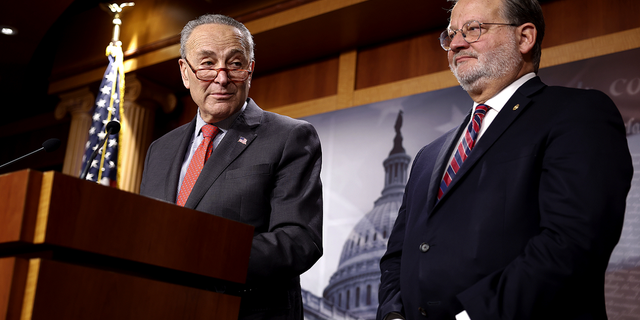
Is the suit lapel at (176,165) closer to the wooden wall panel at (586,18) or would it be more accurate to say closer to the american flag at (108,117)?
the wooden wall panel at (586,18)

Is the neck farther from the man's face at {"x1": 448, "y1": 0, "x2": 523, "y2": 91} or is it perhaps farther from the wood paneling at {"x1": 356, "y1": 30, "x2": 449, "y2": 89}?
the wood paneling at {"x1": 356, "y1": 30, "x2": 449, "y2": 89}

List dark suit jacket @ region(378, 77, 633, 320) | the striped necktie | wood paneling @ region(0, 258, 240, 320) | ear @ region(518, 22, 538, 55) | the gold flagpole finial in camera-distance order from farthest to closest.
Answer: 1. the gold flagpole finial
2. ear @ region(518, 22, 538, 55)
3. the striped necktie
4. dark suit jacket @ region(378, 77, 633, 320)
5. wood paneling @ region(0, 258, 240, 320)

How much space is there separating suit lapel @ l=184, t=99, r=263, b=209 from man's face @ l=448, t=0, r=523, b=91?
630 millimetres

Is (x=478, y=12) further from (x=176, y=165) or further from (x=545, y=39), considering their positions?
(x=545, y=39)

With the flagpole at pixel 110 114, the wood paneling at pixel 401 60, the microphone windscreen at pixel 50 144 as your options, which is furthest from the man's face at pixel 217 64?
the flagpole at pixel 110 114

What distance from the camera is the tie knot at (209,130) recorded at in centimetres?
194

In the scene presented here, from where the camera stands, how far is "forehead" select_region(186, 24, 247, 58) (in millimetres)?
1998

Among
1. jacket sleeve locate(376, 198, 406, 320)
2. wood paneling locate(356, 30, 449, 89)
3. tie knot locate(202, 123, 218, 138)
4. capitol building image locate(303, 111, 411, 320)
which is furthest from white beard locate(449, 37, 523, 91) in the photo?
wood paneling locate(356, 30, 449, 89)

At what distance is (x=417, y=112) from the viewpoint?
4613 mm

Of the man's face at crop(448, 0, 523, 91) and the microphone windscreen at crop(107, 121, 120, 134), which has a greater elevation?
the man's face at crop(448, 0, 523, 91)

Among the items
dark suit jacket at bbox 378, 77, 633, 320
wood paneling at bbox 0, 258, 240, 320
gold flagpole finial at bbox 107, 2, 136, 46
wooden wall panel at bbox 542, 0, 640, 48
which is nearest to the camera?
wood paneling at bbox 0, 258, 240, 320

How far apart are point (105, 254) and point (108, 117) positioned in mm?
4718

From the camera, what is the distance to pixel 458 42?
1.80 m

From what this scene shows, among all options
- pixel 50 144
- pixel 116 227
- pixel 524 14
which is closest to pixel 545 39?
pixel 524 14
